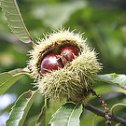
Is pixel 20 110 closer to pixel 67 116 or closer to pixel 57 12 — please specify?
pixel 67 116


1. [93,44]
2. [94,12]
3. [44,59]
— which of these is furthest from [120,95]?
[44,59]

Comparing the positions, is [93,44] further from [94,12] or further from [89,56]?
[89,56]

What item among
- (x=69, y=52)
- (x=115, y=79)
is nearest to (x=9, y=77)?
(x=69, y=52)

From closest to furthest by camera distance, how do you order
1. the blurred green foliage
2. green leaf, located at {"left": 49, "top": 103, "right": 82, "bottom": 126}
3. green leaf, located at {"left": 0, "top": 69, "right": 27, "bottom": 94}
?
1. green leaf, located at {"left": 49, "top": 103, "right": 82, "bottom": 126}
2. green leaf, located at {"left": 0, "top": 69, "right": 27, "bottom": 94}
3. the blurred green foliage

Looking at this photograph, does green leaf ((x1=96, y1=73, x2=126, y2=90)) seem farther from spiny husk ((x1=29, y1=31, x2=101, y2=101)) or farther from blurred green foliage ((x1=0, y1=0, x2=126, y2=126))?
blurred green foliage ((x1=0, y1=0, x2=126, y2=126))

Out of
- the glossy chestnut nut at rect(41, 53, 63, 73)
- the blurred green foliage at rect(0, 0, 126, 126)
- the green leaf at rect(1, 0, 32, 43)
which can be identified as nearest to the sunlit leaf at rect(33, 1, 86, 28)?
the blurred green foliage at rect(0, 0, 126, 126)

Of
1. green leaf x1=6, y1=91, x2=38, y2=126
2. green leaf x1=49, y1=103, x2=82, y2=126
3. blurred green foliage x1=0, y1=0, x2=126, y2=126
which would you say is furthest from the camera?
blurred green foliage x1=0, y1=0, x2=126, y2=126
